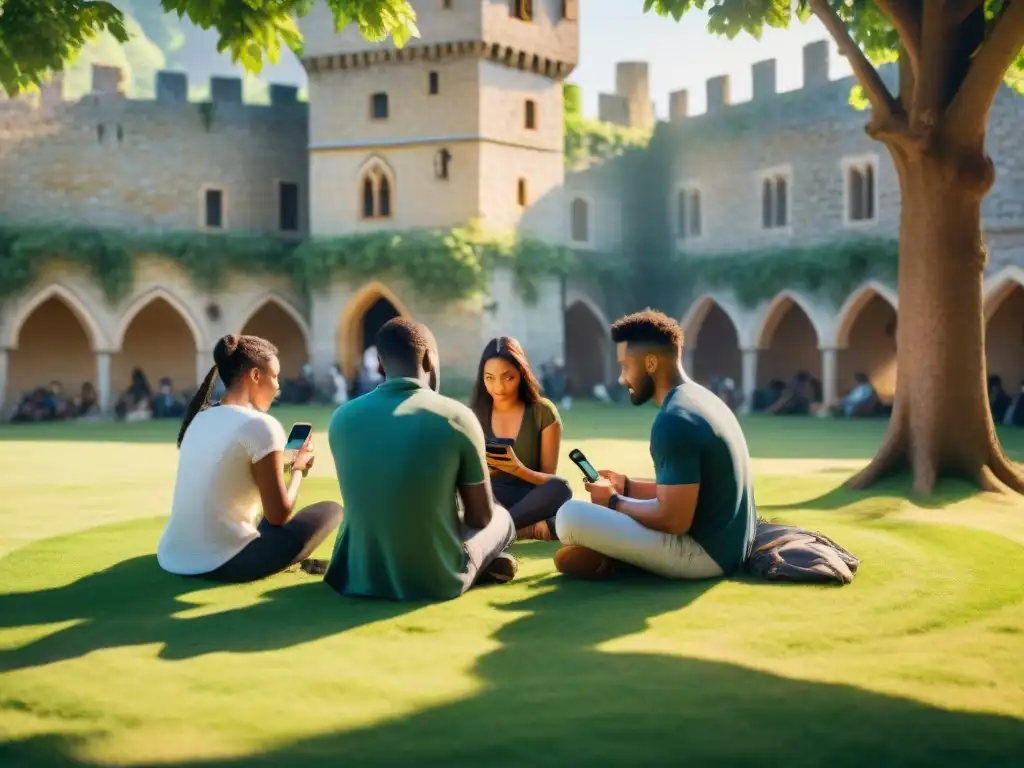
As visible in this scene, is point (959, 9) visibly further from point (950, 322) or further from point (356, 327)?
point (356, 327)

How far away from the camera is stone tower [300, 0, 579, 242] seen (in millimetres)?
27781

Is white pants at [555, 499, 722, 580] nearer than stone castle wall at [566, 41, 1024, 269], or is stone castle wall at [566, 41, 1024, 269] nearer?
→ white pants at [555, 499, 722, 580]

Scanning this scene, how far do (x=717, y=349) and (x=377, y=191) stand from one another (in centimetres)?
1120

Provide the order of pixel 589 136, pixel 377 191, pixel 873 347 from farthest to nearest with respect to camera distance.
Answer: pixel 589 136, pixel 873 347, pixel 377 191

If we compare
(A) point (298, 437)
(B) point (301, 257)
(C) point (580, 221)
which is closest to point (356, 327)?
(B) point (301, 257)

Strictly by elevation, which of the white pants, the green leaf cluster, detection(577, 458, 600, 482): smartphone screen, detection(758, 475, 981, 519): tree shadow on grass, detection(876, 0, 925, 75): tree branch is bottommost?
detection(758, 475, 981, 519): tree shadow on grass

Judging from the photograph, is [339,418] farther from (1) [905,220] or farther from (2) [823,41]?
(2) [823,41]

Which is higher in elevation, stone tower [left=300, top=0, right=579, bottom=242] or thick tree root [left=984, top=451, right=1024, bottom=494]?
stone tower [left=300, top=0, right=579, bottom=242]

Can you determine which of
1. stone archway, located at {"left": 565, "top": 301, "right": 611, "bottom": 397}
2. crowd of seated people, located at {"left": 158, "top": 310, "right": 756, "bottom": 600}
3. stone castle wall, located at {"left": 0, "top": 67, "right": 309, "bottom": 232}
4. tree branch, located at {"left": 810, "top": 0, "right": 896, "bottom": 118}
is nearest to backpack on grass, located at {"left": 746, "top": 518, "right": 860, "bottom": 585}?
crowd of seated people, located at {"left": 158, "top": 310, "right": 756, "bottom": 600}

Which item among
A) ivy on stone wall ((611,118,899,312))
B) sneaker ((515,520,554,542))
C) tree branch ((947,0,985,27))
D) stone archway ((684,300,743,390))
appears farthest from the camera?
stone archway ((684,300,743,390))

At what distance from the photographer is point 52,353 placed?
30141 mm

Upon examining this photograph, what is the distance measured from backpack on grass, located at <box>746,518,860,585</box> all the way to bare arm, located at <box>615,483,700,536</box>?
1.99 ft

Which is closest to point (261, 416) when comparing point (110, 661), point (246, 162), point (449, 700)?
point (110, 661)

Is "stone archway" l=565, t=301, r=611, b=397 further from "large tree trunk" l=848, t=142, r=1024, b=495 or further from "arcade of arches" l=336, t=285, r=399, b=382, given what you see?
"large tree trunk" l=848, t=142, r=1024, b=495
